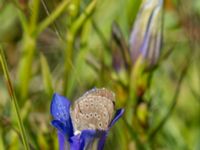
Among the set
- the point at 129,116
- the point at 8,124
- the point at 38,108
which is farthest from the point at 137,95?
the point at 38,108

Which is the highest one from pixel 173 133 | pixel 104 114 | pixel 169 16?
pixel 104 114

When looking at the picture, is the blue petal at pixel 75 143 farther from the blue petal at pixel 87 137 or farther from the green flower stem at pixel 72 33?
the green flower stem at pixel 72 33

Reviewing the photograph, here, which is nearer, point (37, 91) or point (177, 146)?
point (177, 146)

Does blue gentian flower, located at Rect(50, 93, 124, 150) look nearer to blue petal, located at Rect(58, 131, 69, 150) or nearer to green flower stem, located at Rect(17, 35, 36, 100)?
blue petal, located at Rect(58, 131, 69, 150)

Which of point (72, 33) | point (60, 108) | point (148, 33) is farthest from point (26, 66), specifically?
point (60, 108)

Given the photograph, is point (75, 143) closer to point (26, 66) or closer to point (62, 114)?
point (62, 114)

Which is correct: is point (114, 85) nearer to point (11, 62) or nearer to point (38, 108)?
point (38, 108)

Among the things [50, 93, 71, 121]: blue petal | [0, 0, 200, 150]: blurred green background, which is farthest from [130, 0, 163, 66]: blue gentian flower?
[50, 93, 71, 121]: blue petal
